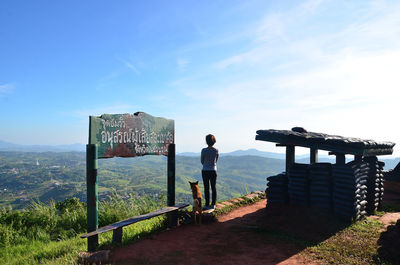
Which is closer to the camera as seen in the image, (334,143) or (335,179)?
(335,179)

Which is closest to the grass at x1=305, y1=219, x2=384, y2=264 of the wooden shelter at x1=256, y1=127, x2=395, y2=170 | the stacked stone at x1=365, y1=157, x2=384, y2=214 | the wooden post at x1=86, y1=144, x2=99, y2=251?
the stacked stone at x1=365, y1=157, x2=384, y2=214

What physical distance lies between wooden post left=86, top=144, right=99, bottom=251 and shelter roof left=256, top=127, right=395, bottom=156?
5.08 m

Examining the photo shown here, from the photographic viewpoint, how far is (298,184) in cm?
820

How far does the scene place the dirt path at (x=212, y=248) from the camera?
5008 mm

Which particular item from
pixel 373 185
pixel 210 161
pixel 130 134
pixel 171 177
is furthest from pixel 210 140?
pixel 373 185

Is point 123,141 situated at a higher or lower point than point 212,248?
higher

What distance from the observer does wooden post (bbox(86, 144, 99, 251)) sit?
527 centimetres

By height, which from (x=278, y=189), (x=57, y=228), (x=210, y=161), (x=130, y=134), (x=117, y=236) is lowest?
(x=57, y=228)

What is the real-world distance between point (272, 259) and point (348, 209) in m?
3.30

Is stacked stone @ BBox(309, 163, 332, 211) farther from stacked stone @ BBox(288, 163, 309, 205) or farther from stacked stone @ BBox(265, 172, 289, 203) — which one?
stacked stone @ BBox(265, 172, 289, 203)

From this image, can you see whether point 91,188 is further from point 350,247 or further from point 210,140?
point 350,247

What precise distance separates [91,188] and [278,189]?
5747 millimetres

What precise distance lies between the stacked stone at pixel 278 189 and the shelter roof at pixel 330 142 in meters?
1.23

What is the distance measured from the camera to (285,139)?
27.0ft
